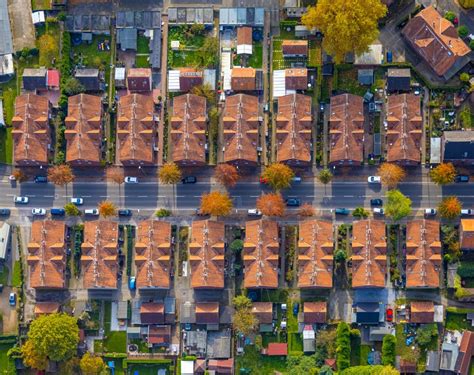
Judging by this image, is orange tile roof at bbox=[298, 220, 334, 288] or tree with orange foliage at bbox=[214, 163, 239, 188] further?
tree with orange foliage at bbox=[214, 163, 239, 188]

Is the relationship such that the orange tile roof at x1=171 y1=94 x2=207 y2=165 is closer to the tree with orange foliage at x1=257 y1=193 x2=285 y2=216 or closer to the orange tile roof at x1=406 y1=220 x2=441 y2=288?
the tree with orange foliage at x1=257 y1=193 x2=285 y2=216

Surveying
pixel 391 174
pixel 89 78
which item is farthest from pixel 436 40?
pixel 89 78

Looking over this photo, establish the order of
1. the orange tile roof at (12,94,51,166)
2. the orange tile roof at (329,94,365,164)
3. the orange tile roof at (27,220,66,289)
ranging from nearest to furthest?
the orange tile roof at (329,94,365,164)
the orange tile roof at (27,220,66,289)
the orange tile roof at (12,94,51,166)

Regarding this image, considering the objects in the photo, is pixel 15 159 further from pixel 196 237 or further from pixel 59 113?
pixel 196 237

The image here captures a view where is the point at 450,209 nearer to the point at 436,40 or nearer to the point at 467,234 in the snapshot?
the point at 467,234

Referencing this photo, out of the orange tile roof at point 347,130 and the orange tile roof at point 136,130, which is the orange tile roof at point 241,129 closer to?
the orange tile roof at point 136,130

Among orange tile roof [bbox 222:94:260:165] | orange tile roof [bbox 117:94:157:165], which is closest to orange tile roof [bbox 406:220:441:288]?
orange tile roof [bbox 222:94:260:165]

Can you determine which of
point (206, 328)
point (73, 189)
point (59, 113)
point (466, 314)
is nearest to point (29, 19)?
point (59, 113)
